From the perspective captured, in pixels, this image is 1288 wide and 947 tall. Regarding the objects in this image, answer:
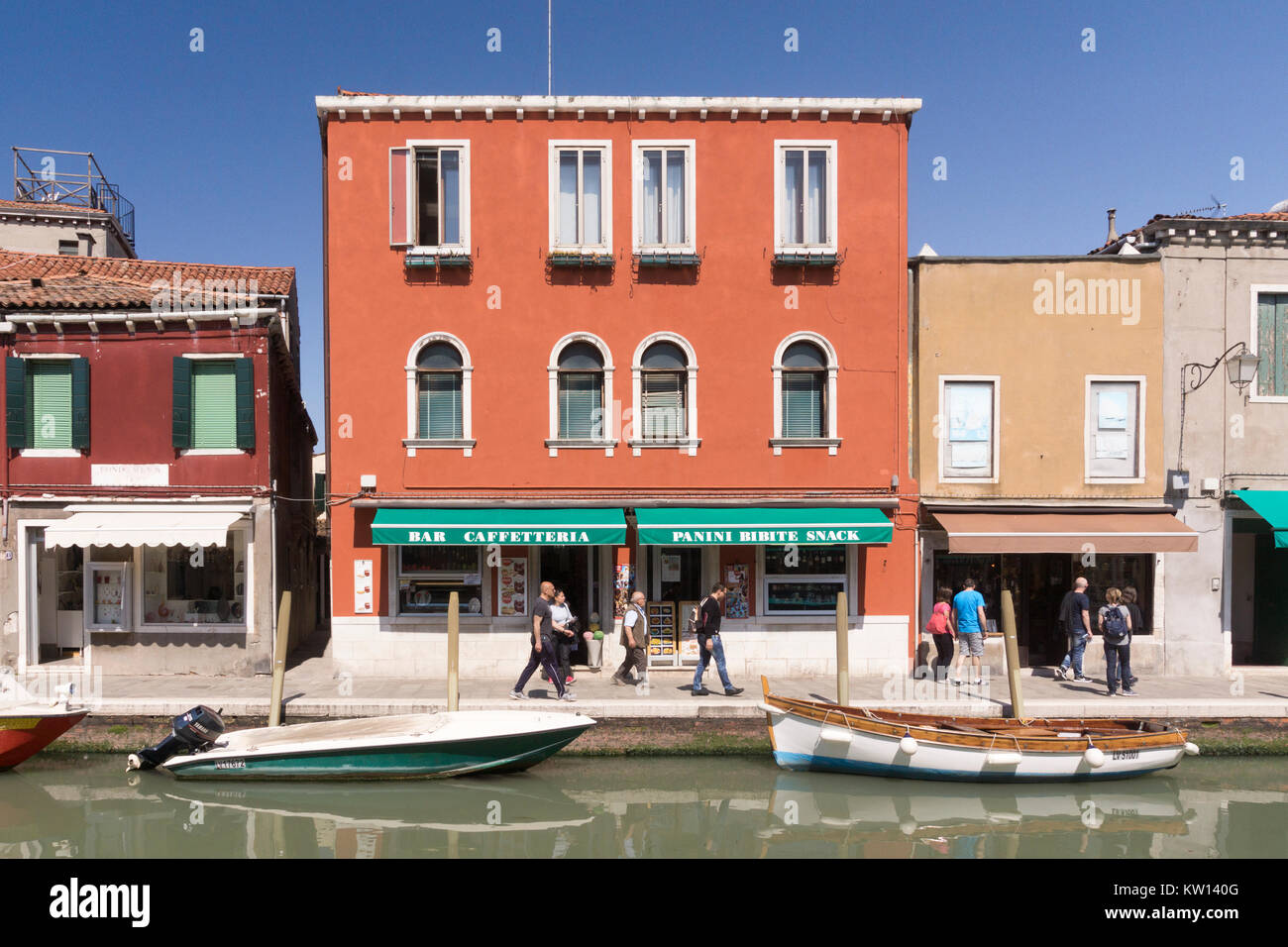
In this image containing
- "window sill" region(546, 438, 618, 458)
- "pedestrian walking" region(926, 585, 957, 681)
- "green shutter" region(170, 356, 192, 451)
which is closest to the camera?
"pedestrian walking" region(926, 585, 957, 681)

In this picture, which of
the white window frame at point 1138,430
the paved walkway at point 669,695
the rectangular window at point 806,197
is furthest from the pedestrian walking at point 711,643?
the white window frame at point 1138,430

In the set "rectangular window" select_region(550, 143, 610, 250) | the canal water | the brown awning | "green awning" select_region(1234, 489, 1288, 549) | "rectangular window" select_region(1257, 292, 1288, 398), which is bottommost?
the canal water

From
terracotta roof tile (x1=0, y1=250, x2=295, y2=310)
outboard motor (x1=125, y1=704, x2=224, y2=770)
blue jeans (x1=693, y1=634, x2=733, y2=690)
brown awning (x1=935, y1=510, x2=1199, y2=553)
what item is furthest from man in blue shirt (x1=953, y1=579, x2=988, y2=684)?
terracotta roof tile (x1=0, y1=250, x2=295, y2=310)

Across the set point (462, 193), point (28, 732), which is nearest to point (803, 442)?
point (462, 193)

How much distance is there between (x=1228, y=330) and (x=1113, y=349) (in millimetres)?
2018

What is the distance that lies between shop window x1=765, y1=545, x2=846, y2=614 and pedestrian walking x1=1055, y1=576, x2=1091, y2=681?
11.6ft

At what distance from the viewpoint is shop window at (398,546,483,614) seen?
1400 centimetres

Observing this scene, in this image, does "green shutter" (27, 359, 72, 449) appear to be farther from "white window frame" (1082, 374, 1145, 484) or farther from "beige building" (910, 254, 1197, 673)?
"white window frame" (1082, 374, 1145, 484)

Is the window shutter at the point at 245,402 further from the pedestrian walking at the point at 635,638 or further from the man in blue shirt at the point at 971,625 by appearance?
the man in blue shirt at the point at 971,625

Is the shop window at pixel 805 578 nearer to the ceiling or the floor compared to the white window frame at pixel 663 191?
nearer to the floor

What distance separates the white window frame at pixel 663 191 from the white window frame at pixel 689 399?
1.48 metres

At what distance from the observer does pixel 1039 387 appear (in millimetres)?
14422

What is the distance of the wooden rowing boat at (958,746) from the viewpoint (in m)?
10.5

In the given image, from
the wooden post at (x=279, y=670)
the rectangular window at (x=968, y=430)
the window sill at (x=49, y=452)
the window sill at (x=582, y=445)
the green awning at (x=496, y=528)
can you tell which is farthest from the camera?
the rectangular window at (x=968, y=430)
